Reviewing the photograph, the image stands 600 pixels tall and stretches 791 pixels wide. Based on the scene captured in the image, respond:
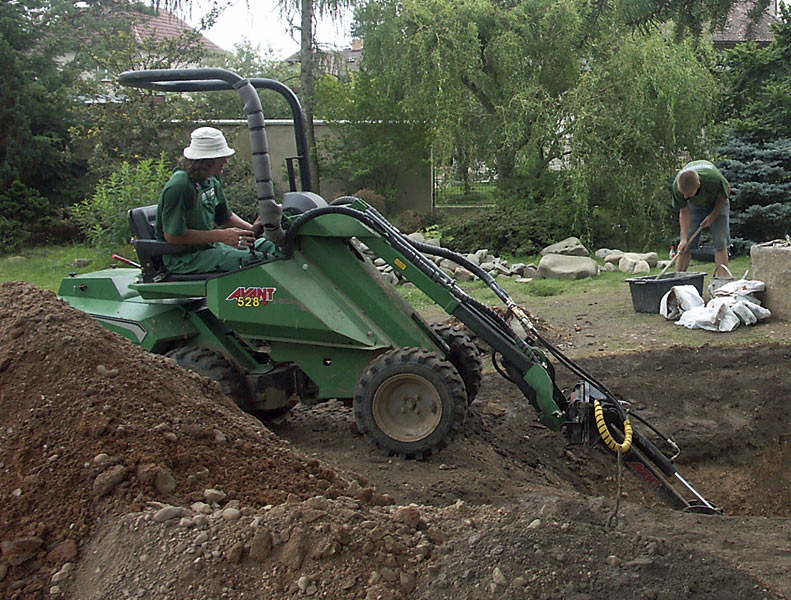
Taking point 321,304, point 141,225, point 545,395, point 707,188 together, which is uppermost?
point 141,225

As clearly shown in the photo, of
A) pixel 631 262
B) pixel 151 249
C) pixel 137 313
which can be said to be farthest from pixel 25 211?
pixel 151 249

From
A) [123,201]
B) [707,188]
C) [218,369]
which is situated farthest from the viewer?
[123,201]

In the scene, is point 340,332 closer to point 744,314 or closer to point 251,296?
point 251,296

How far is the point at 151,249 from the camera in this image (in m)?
5.31

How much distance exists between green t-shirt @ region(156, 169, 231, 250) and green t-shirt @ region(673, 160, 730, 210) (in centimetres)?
625

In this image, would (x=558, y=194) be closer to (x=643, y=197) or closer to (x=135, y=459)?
(x=643, y=197)

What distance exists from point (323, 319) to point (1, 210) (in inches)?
590

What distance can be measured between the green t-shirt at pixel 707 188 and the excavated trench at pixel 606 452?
127 inches

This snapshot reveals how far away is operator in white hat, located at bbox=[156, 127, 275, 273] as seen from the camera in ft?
16.9

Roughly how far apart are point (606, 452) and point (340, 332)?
6.73 feet

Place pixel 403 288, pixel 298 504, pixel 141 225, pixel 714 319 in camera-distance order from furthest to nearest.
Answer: pixel 403 288 < pixel 714 319 < pixel 141 225 < pixel 298 504

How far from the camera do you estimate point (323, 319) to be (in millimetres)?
4844

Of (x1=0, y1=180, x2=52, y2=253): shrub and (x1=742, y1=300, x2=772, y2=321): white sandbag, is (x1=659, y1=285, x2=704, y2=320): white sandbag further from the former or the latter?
(x1=0, y1=180, x2=52, y2=253): shrub

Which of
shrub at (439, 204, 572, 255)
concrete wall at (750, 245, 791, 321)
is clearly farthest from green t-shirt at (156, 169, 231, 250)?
shrub at (439, 204, 572, 255)
